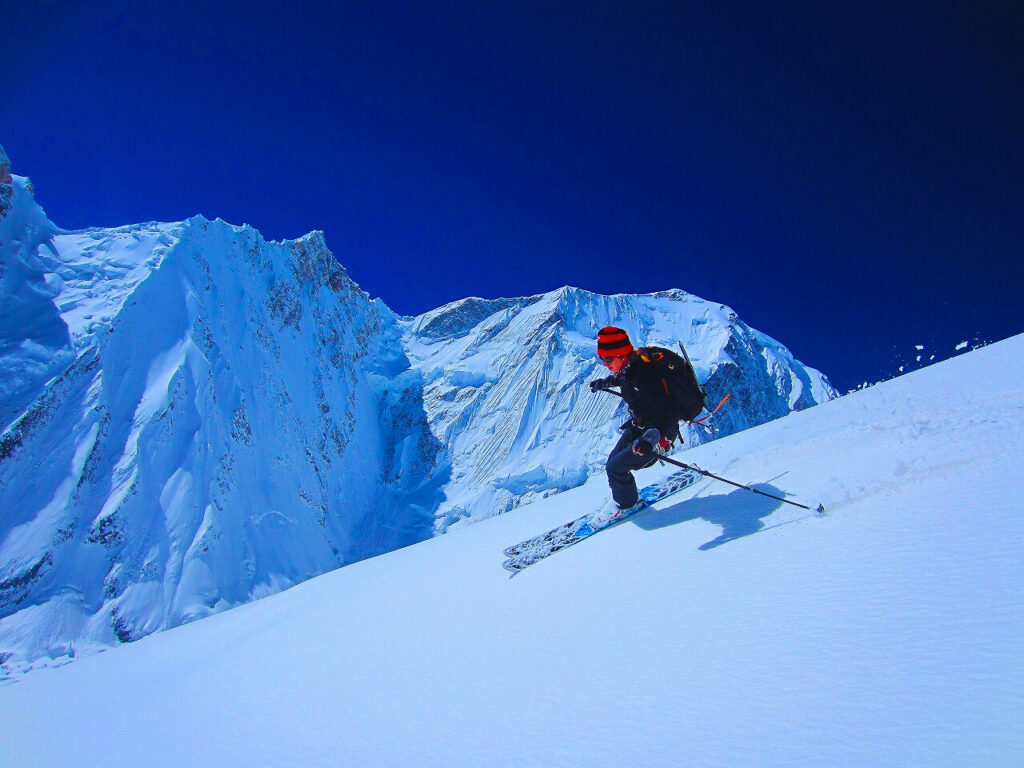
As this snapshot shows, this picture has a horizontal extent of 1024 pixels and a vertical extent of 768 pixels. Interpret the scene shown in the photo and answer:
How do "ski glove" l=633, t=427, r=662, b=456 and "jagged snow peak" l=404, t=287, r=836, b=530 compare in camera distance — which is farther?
"jagged snow peak" l=404, t=287, r=836, b=530

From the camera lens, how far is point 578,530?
14.0 feet

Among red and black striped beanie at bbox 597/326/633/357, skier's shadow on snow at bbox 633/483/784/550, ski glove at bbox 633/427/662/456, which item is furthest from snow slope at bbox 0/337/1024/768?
red and black striped beanie at bbox 597/326/633/357

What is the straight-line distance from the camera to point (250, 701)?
8.30 feet

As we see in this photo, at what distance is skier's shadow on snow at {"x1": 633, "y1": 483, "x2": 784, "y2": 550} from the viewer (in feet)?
9.63

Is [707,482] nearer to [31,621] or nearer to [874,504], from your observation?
[874,504]

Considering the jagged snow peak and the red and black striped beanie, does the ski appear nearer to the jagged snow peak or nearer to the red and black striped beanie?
the red and black striped beanie

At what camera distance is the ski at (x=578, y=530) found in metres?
3.86

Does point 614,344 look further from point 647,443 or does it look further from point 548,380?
point 548,380

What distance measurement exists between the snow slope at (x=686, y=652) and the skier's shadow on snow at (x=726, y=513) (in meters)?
0.03

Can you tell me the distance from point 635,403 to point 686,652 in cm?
280

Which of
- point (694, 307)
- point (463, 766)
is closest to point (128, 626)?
point (463, 766)

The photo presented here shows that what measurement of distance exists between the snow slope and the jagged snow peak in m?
43.2

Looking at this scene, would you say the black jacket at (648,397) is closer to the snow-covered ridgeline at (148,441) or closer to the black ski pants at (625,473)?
the black ski pants at (625,473)

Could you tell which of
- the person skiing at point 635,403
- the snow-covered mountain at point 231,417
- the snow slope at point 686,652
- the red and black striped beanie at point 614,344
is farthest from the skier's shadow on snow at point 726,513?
the snow-covered mountain at point 231,417
